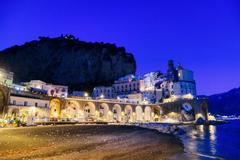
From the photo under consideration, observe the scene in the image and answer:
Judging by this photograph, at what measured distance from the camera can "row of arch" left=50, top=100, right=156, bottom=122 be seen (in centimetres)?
6259

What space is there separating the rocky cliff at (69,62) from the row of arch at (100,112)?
29867 mm

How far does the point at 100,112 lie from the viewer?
78250 millimetres

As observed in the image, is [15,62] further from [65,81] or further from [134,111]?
[134,111]

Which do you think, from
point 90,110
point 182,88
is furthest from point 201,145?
point 182,88

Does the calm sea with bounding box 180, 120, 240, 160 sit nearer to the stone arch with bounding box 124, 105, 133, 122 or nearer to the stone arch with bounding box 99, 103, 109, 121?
the stone arch with bounding box 99, 103, 109, 121

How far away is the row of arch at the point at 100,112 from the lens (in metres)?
62.6

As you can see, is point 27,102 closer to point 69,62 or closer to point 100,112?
point 100,112

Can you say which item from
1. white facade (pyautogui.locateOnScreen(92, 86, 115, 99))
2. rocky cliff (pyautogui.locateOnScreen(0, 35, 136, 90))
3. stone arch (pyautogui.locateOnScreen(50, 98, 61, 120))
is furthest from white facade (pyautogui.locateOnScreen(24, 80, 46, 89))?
rocky cliff (pyautogui.locateOnScreen(0, 35, 136, 90))

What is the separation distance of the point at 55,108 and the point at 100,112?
20076 mm

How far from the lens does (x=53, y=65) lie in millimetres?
115562

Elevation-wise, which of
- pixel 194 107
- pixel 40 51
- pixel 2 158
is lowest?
pixel 2 158

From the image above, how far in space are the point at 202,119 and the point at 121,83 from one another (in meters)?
39.1

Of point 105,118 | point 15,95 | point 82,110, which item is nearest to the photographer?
point 15,95

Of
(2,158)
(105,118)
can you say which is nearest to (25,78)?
(105,118)
